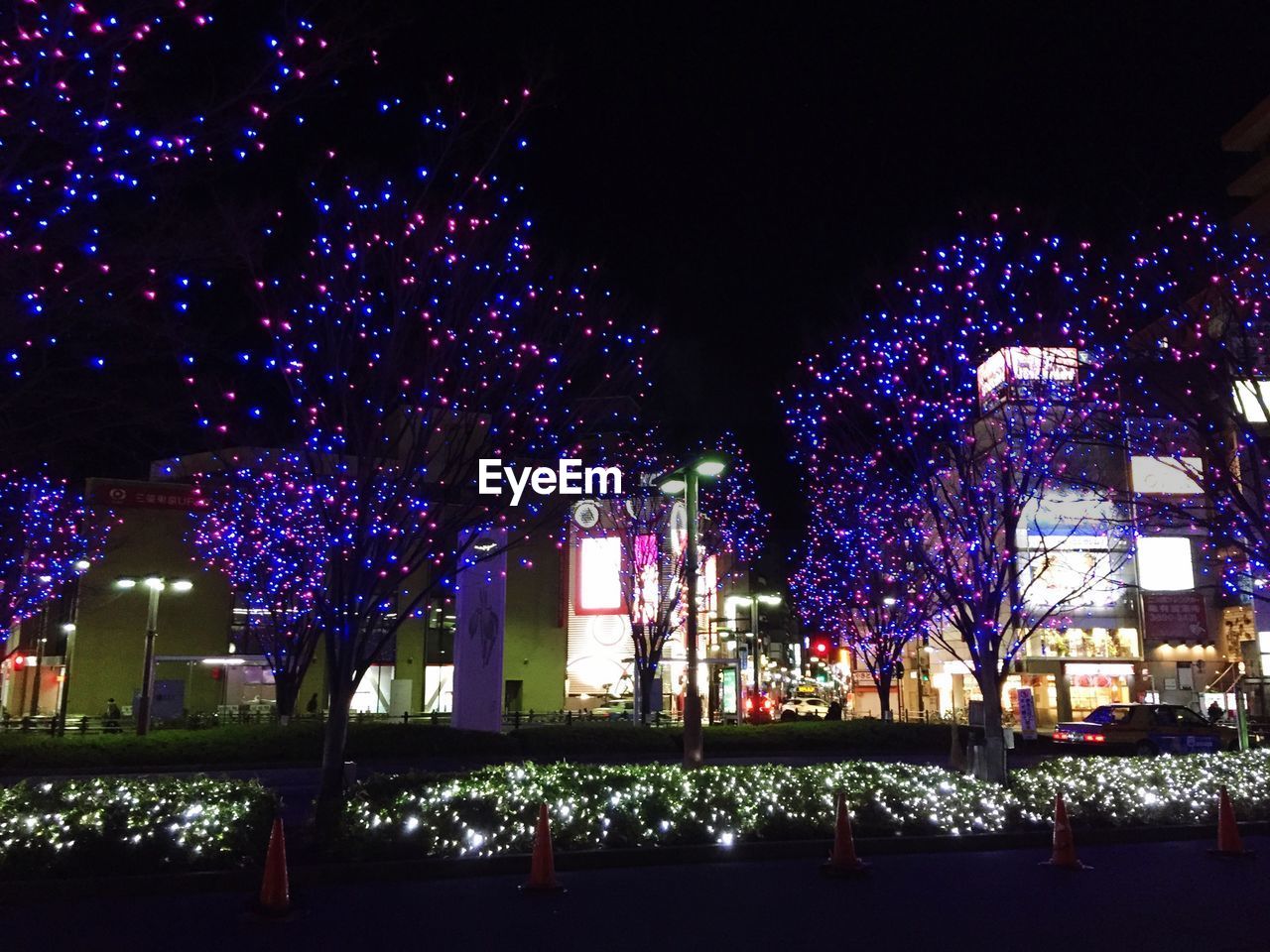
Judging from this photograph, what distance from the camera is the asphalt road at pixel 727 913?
24.2 ft

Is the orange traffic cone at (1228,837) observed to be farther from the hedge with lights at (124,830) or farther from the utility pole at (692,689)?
the hedge with lights at (124,830)

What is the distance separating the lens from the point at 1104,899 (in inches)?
350

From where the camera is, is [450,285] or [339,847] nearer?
[339,847]

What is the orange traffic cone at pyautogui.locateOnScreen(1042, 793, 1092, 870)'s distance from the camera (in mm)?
10438

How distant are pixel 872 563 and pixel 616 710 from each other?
12186mm

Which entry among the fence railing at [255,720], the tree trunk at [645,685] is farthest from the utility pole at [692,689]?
the tree trunk at [645,685]

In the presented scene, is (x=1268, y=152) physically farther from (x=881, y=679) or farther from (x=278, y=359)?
(x=278, y=359)

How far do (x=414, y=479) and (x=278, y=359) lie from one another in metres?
2.20

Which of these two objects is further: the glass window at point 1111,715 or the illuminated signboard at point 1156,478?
the illuminated signboard at point 1156,478

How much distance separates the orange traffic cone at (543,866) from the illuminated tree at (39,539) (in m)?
23.9

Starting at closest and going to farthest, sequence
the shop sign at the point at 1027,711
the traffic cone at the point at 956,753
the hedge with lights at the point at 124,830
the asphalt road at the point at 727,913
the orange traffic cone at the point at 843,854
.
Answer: the asphalt road at the point at 727,913 < the hedge with lights at the point at 124,830 < the orange traffic cone at the point at 843,854 < the traffic cone at the point at 956,753 < the shop sign at the point at 1027,711

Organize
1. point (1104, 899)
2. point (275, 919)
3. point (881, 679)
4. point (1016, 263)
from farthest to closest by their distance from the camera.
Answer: point (881, 679) → point (1016, 263) → point (1104, 899) → point (275, 919)

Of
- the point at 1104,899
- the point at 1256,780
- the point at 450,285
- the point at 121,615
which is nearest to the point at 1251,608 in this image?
the point at 1256,780

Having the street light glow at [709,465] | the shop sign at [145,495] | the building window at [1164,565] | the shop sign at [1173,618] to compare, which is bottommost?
the shop sign at [1173,618]
